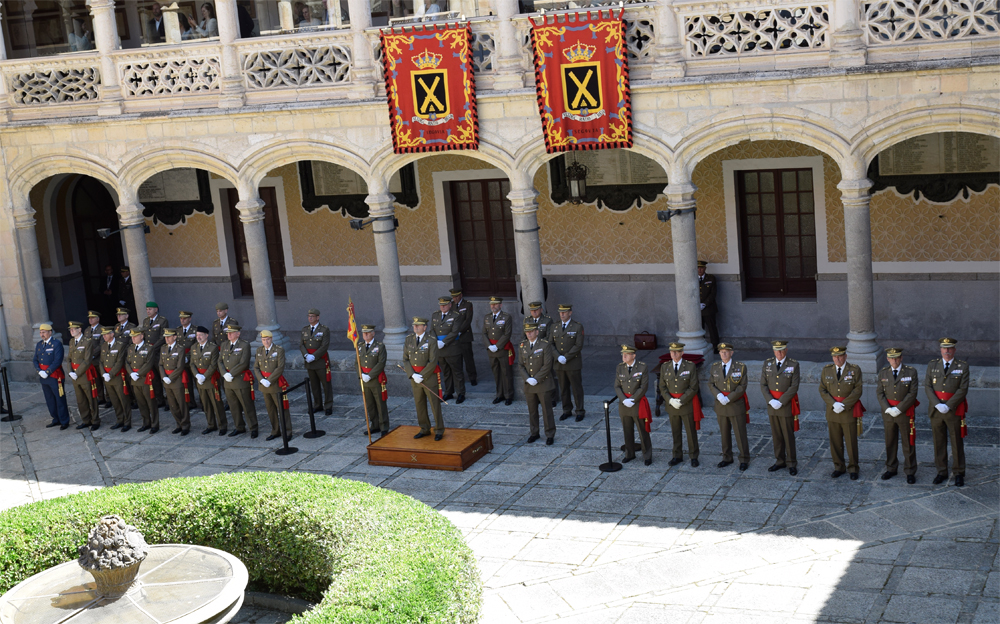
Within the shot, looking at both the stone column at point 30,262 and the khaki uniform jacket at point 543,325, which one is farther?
the stone column at point 30,262

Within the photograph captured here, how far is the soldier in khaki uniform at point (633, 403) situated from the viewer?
1358 cm

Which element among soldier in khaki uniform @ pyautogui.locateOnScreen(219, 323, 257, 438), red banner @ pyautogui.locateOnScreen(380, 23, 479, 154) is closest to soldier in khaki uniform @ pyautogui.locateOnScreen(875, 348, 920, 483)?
red banner @ pyautogui.locateOnScreen(380, 23, 479, 154)

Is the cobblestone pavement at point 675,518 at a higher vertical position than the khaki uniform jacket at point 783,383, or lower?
lower

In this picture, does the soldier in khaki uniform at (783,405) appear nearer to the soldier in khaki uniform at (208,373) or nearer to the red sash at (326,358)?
the red sash at (326,358)

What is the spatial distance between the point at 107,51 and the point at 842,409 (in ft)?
38.5

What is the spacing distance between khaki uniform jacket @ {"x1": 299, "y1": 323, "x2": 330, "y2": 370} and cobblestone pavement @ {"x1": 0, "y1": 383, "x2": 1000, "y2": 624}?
93 cm

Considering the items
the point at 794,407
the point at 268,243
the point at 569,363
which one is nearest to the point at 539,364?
the point at 569,363

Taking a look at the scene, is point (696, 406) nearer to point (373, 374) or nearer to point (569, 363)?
point (569, 363)

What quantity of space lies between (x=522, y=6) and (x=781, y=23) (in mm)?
4671

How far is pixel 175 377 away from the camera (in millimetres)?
16516

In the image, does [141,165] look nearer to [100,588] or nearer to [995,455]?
[100,588]

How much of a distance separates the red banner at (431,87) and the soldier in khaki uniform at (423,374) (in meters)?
2.61

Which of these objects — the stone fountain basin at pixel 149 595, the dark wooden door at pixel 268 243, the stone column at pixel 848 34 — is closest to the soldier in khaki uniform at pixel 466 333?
the dark wooden door at pixel 268 243

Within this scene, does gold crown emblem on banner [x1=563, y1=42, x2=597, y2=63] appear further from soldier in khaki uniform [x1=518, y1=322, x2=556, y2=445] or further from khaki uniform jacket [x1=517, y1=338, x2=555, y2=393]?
khaki uniform jacket [x1=517, y1=338, x2=555, y2=393]
